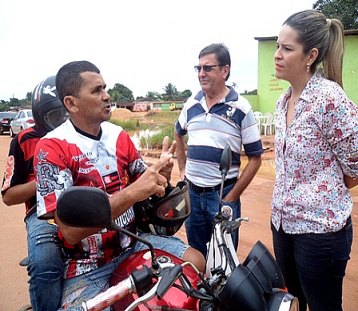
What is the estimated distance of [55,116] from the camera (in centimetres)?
278

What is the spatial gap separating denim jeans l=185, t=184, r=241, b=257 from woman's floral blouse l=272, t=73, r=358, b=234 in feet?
3.14

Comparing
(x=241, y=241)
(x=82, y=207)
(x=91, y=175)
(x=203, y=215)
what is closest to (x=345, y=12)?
(x=241, y=241)

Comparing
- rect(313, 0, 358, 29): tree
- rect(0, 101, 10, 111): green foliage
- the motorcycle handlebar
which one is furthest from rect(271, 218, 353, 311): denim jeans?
rect(0, 101, 10, 111): green foliage

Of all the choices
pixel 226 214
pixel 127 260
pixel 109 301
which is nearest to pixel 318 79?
pixel 226 214

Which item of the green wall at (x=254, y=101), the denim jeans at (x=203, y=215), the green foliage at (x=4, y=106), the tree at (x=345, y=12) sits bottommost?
the green foliage at (x=4, y=106)

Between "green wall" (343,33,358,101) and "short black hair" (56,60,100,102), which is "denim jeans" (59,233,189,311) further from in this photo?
"green wall" (343,33,358,101)

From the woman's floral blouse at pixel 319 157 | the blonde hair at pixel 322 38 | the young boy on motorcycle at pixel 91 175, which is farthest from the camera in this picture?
the blonde hair at pixel 322 38

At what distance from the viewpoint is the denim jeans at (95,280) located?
5.97 feet

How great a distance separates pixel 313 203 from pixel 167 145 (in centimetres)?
83

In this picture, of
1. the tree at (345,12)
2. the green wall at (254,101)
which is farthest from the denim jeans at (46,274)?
the tree at (345,12)

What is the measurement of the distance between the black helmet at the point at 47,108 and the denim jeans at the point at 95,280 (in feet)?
3.87

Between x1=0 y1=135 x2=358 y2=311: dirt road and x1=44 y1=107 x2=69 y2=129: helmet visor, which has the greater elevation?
x1=44 y1=107 x2=69 y2=129: helmet visor

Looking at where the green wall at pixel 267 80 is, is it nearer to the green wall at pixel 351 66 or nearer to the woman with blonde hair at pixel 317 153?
the green wall at pixel 351 66

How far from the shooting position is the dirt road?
375cm
